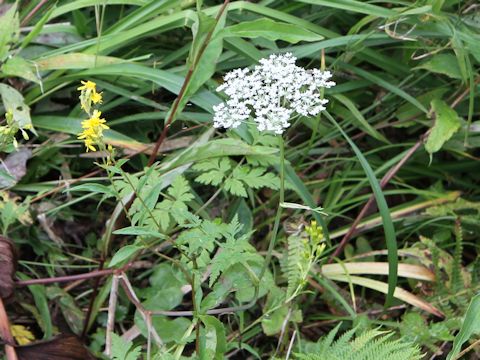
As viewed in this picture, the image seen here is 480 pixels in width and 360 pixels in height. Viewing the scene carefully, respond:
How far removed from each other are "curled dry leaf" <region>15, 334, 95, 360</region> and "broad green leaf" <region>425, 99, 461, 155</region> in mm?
1050

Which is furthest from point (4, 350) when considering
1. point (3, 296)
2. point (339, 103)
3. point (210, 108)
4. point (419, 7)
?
point (419, 7)

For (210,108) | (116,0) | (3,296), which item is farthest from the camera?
(116,0)

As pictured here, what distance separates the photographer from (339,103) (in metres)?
2.20

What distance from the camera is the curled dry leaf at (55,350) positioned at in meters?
1.64

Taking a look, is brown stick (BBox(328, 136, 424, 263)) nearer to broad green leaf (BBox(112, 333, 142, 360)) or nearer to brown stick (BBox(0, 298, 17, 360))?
broad green leaf (BBox(112, 333, 142, 360))

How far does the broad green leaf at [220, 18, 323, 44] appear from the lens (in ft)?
5.49

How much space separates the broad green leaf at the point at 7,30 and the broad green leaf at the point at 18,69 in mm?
32

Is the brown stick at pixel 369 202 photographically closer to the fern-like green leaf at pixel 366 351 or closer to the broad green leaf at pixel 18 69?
the fern-like green leaf at pixel 366 351

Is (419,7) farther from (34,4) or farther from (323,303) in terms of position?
(34,4)

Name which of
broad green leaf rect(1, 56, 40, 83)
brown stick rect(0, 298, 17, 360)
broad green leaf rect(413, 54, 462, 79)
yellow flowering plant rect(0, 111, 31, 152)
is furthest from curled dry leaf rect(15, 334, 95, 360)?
broad green leaf rect(413, 54, 462, 79)

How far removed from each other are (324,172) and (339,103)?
22cm

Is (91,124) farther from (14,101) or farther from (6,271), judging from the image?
(14,101)

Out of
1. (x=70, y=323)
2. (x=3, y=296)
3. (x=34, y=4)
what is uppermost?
(x=34, y=4)

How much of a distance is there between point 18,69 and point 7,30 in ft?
0.41
